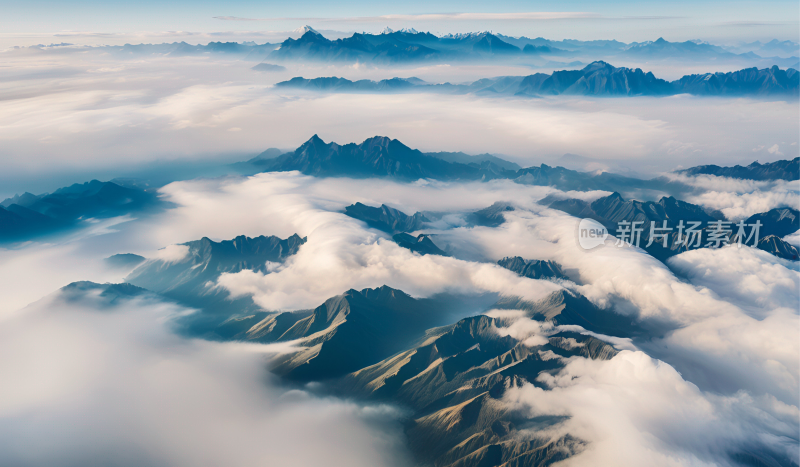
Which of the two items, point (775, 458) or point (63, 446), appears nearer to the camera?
point (63, 446)

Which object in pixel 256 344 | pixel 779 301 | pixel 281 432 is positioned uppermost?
pixel 779 301

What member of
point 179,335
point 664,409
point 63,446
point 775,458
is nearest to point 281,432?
point 63,446

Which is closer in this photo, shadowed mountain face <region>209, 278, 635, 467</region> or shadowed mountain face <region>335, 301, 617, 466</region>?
shadowed mountain face <region>335, 301, 617, 466</region>

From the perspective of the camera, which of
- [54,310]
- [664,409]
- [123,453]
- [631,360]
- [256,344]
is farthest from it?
[256,344]

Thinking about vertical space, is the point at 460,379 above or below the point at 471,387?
below

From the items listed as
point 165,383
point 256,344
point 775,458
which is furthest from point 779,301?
point 165,383

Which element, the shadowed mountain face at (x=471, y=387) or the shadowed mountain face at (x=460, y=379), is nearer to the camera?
the shadowed mountain face at (x=471, y=387)

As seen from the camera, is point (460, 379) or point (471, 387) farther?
point (460, 379)

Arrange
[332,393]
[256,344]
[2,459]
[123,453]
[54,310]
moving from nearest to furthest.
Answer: [2,459] < [123,453] < [332,393] < [54,310] < [256,344]

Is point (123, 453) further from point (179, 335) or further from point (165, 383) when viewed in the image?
point (179, 335)

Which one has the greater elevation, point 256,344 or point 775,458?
point 775,458
